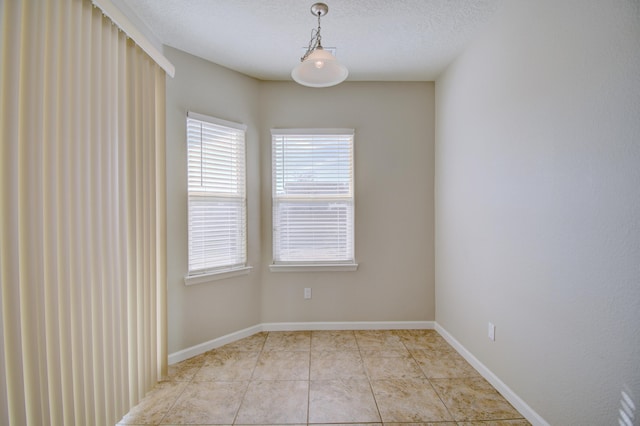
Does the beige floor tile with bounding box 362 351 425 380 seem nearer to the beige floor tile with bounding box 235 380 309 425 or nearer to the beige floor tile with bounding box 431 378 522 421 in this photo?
the beige floor tile with bounding box 431 378 522 421

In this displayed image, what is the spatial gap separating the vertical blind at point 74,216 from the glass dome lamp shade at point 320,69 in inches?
43.7

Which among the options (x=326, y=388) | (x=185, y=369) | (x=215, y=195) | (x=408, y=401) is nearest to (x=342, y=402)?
(x=326, y=388)

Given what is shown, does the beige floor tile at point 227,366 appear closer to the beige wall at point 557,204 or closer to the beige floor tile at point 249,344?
the beige floor tile at point 249,344

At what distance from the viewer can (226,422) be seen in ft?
5.95

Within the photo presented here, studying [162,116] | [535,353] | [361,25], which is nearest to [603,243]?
[535,353]

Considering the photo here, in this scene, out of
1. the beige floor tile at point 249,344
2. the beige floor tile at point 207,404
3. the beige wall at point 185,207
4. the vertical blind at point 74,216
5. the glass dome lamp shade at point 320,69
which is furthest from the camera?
the beige floor tile at point 249,344

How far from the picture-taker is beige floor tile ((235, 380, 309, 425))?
1.84 meters

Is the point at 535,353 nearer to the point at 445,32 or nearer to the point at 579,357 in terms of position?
the point at 579,357

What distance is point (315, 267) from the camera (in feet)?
10.5

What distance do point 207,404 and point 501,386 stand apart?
2.04 metres

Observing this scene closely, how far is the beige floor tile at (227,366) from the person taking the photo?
230 cm

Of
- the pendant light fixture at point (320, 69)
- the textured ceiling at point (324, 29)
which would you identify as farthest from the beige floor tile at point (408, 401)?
the textured ceiling at point (324, 29)

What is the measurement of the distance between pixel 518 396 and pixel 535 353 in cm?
38

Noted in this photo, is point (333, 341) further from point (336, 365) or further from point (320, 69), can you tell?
point (320, 69)
